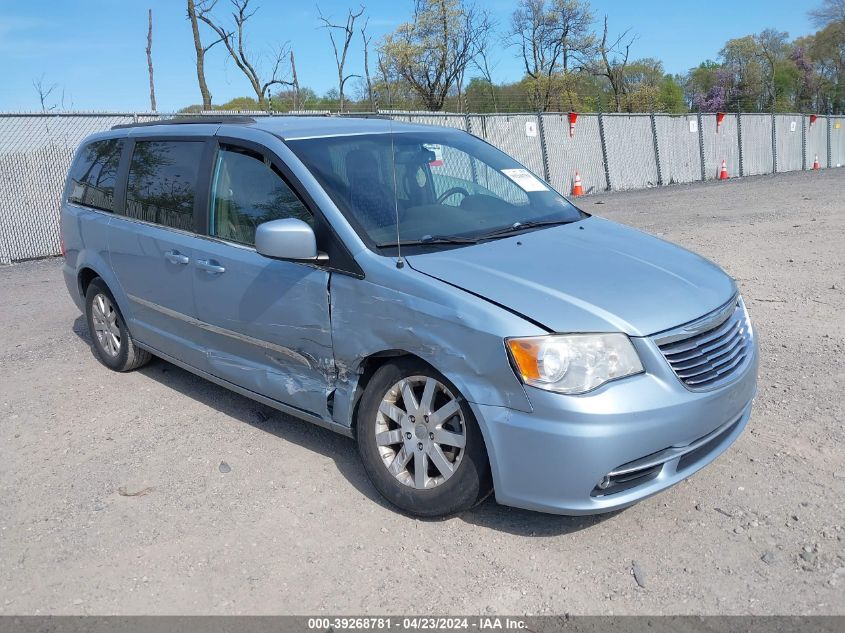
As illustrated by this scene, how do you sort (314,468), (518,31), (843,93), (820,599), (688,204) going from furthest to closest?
(843,93), (518,31), (688,204), (314,468), (820,599)

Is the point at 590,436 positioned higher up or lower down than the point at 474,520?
higher up

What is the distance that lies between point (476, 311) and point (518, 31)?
153 ft

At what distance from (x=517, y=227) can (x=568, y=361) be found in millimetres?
1261

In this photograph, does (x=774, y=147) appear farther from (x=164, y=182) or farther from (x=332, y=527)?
(x=332, y=527)

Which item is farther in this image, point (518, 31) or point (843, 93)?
point (843, 93)

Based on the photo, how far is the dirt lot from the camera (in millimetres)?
2941

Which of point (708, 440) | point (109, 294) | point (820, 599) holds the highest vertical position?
point (109, 294)

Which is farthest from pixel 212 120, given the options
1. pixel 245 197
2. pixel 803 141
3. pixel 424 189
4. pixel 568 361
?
pixel 803 141

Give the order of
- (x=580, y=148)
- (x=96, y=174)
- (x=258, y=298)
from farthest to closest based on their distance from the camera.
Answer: (x=580, y=148) < (x=96, y=174) < (x=258, y=298)

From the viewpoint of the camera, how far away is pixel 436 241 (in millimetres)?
3727

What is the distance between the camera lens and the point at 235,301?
13.6ft

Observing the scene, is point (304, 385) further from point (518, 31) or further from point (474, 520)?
point (518, 31)

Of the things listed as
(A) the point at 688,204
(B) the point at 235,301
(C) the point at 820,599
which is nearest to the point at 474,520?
(C) the point at 820,599

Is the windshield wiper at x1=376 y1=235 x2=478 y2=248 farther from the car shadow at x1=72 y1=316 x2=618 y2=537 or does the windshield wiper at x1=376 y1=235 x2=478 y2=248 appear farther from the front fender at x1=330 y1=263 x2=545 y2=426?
the car shadow at x1=72 y1=316 x2=618 y2=537
